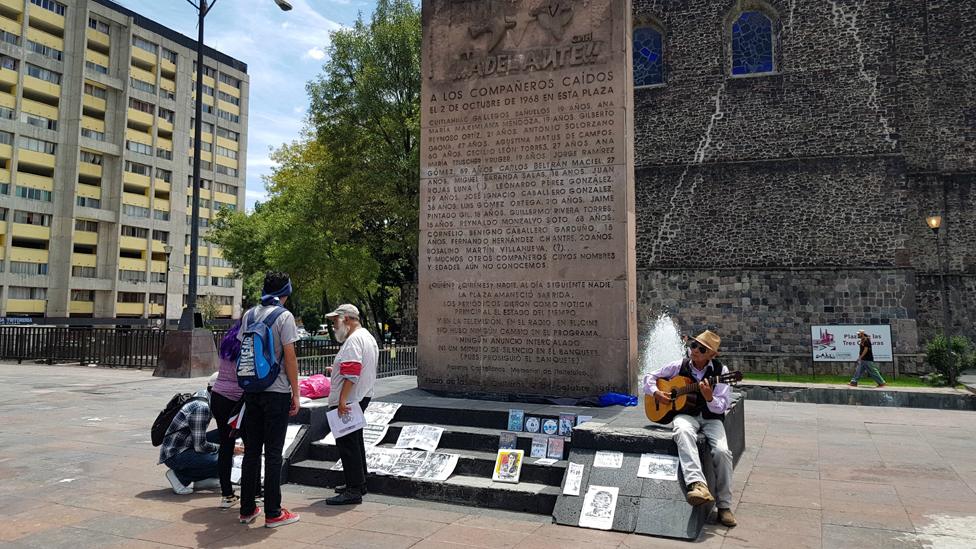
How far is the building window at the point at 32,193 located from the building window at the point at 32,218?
1243mm

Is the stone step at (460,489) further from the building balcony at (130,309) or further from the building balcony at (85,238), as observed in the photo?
the building balcony at (130,309)

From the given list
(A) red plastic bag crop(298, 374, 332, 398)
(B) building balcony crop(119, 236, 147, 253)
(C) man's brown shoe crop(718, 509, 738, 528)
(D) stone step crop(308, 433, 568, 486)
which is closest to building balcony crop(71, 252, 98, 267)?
(B) building balcony crop(119, 236, 147, 253)

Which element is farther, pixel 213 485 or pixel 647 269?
pixel 647 269

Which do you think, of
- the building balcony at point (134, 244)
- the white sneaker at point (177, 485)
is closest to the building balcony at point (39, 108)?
the building balcony at point (134, 244)

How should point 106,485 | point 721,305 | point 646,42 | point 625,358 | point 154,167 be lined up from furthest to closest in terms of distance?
1. point 154,167
2. point 646,42
3. point 721,305
4. point 625,358
5. point 106,485

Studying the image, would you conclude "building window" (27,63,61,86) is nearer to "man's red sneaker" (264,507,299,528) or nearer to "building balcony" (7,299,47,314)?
"building balcony" (7,299,47,314)

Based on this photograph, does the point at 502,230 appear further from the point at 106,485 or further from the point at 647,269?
the point at 647,269

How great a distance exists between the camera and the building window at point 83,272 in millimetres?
53875

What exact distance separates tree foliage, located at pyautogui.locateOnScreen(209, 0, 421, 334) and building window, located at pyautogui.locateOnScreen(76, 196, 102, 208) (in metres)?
37.5

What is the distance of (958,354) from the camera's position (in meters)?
19.2

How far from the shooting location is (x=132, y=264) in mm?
58031

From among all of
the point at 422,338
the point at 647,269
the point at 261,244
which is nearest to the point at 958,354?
the point at 647,269

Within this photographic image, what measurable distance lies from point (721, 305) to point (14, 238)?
2068 inches

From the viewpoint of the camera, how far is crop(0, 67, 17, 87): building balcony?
48812mm
